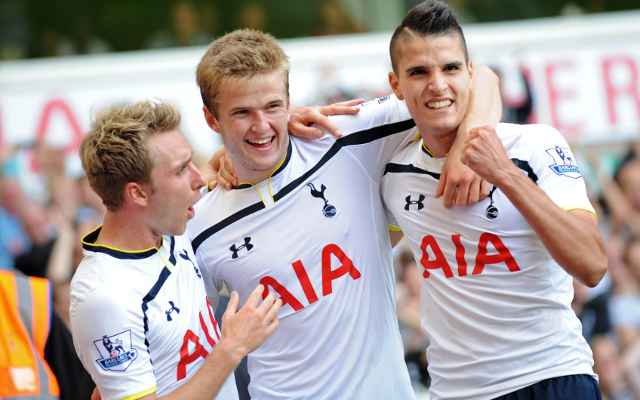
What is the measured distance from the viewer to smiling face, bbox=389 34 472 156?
2.56 m

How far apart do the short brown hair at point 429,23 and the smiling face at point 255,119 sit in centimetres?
53

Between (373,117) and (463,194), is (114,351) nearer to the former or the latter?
(463,194)

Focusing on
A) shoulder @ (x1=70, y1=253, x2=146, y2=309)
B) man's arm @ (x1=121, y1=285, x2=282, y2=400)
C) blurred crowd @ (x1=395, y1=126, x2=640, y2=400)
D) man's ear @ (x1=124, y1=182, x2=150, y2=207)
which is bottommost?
blurred crowd @ (x1=395, y1=126, x2=640, y2=400)

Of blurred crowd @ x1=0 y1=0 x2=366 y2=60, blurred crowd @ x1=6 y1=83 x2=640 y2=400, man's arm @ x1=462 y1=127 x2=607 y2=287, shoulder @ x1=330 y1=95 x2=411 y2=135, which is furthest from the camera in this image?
blurred crowd @ x1=0 y1=0 x2=366 y2=60

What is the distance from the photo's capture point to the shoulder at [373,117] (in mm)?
2988

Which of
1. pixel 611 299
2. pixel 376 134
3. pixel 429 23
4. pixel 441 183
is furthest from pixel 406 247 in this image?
pixel 429 23

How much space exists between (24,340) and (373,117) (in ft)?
5.95

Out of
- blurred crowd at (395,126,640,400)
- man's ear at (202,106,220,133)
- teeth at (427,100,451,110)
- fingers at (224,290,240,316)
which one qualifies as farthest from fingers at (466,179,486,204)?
blurred crowd at (395,126,640,400)

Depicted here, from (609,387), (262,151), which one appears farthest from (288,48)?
(262,151)

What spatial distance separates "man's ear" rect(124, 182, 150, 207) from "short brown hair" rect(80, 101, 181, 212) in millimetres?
17

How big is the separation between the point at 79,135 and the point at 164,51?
193 centimetres

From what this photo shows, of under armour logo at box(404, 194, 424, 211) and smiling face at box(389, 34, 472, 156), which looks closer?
smiling face at box(389, 34, 472, 156)

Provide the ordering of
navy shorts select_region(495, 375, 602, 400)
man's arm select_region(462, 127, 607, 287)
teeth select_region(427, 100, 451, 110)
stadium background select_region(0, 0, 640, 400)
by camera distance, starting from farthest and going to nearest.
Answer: stadium background select_region(0, 0, 640, 400) < teeth select_region(427, 100, 451, 110) < navy shorts select_region(495, 375, 602, 400) < man's arm select_region(462, 127, 607, 287)

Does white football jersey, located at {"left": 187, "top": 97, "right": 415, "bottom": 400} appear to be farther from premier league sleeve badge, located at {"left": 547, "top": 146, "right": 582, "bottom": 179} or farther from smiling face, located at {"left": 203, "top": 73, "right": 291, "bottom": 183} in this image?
premier league sleeve badge, located at {"left": 547, "top": 146, "right": 582, "bottom": 179}
